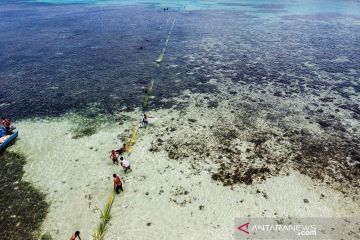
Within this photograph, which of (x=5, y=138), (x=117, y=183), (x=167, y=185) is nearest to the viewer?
(x=117, y=183)

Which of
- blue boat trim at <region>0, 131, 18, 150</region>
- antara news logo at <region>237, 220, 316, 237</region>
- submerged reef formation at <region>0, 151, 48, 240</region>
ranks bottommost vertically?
submerged reef formation at <region>0, 151, 48, 240</region>

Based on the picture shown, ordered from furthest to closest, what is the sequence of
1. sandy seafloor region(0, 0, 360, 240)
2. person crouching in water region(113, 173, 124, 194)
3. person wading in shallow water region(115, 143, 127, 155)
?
person wading in shallow water region(115, 143, 127, 155) < person crouching in water region(113, 173, 124, 194) < sandy seafloor region(0, 0, 360, 240)

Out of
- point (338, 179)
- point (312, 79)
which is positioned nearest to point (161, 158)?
point (338, 179)

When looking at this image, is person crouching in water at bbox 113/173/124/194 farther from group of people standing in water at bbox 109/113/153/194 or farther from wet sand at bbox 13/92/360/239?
wet sand at bbox 13/92/360/239

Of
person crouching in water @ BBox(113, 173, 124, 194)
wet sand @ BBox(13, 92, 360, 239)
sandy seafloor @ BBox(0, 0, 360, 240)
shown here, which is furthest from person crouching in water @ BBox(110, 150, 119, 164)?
person crouching in water @ BBox(113, 173, 124, 194)

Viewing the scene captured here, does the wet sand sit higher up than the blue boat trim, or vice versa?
the blue boat trim

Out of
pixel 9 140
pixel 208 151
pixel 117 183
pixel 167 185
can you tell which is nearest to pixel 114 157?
pixel 117 183

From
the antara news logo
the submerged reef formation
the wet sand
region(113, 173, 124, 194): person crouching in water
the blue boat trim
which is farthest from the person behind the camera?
the blue boat trim

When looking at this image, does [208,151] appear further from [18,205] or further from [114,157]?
[18,205]
